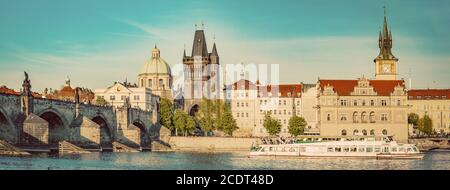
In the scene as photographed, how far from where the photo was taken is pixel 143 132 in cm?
4600

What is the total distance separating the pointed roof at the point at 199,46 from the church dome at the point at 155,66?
17.3ft

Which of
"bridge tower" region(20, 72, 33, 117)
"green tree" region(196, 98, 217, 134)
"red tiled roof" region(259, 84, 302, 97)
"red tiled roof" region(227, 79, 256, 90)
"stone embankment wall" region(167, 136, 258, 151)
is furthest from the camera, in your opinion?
"red tiled roof" region(259, 84, 302, 97)

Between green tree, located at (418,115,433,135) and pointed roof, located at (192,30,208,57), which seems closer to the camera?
green tree, located at (418,115,433,135)

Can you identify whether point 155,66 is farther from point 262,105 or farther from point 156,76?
point 262,105

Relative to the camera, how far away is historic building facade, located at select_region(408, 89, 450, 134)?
52544mm

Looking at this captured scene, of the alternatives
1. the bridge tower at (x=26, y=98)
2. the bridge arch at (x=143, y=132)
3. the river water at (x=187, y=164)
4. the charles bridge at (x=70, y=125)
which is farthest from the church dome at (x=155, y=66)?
the river water at (x=187, y=164)

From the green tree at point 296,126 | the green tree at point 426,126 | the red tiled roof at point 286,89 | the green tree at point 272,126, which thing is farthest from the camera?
the red tiled roof at point 286,89

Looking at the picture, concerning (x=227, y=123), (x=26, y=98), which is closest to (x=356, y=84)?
(x=227, y=123)

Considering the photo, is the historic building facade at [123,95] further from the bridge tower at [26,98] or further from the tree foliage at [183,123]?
the bridge tower at [26,98]

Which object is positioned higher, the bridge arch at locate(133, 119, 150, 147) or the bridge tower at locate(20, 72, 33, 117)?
the bridge tower at locate(20, 72, 33, 117)

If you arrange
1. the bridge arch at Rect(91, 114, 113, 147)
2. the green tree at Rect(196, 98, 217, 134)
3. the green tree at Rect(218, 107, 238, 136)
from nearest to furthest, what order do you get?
the bridge arch at Rect(91, 114, 113, 147), the green tree at Rect(218, 107, 238, 136), the green tree at Rect(196, 98, 217, 134)

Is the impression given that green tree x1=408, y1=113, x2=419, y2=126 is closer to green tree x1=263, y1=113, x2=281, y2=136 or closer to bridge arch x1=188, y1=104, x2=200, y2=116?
green tree x1=263, y1=113, x2=281, y2=136

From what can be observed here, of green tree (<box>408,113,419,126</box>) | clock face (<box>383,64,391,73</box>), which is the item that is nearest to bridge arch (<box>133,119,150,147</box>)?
clock face (<box>383,64,391,73</box>)

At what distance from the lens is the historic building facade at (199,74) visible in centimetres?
5766
